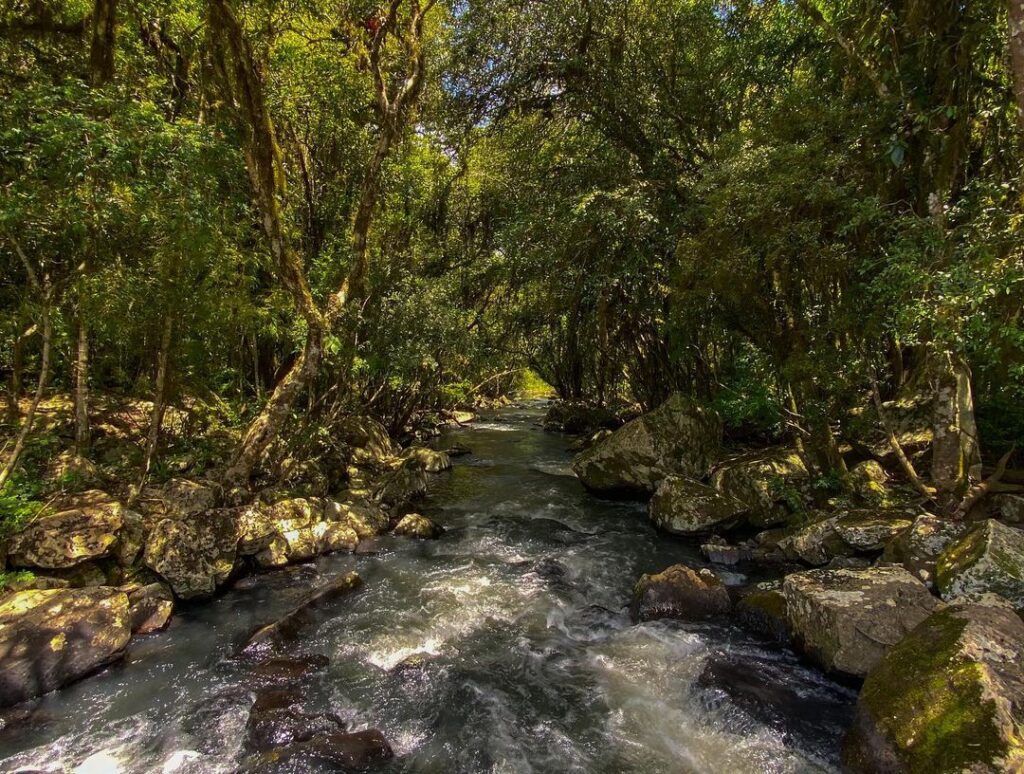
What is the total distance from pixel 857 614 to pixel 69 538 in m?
10.5

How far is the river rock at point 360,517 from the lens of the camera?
11078mm

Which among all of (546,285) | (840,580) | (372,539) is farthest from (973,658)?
(546,285)

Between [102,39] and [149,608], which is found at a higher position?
[102,39]

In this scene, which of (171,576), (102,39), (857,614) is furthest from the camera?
(102,39)

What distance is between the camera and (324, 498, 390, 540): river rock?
11078mm

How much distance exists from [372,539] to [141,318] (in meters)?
5.96

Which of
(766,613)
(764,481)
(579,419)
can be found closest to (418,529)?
(766,613)

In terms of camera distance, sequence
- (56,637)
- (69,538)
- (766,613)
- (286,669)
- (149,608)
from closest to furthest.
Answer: (56,637)
(286,669)
(766,613)
(149,608)
(69,538)

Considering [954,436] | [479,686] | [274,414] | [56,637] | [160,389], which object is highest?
[160,389]

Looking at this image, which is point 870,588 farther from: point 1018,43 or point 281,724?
point 281,724

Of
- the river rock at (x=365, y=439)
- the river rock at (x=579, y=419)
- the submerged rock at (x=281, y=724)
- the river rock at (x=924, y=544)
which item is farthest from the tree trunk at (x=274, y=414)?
the river rock at (x=579, y=419)

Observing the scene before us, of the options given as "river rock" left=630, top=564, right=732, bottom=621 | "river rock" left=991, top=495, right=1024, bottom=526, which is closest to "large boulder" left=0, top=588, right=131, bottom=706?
"river rock" left=630, top=564, right=732, bottom=621

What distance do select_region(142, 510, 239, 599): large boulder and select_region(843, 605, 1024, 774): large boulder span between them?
339 inches

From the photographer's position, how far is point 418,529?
11.4 meters
